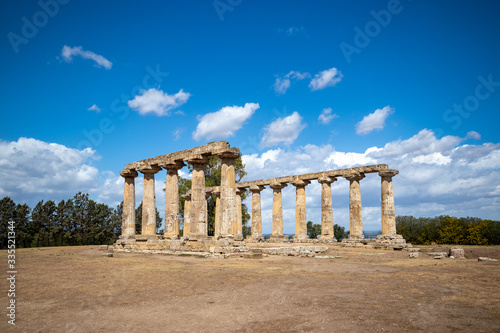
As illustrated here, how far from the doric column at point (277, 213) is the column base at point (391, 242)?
11664 millimetres

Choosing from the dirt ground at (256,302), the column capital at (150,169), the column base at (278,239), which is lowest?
the column base at (278,239)

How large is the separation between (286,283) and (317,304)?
309 cm

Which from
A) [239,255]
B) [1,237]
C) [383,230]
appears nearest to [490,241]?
[383,230]

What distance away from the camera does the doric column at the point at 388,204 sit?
104ft

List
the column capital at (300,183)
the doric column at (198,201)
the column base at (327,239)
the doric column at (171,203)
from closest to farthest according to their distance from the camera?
the doric column at (198,201), the doric column at (171,203), the column base at (327,239), the column capital at (300,183)

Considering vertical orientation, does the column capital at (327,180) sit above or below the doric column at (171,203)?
above

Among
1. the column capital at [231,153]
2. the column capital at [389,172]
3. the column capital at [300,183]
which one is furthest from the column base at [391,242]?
the column capital at [231,153]

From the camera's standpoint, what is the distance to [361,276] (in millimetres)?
12719

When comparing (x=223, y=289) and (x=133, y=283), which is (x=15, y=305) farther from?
(x=223, y=289)

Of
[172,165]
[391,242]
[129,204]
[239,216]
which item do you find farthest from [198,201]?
[391,242]

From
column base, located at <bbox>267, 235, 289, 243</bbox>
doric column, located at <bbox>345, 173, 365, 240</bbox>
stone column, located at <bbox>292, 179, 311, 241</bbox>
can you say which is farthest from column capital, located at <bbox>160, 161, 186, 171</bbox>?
doric column, located at <bbox>345, 173, 365, 240</bbox>

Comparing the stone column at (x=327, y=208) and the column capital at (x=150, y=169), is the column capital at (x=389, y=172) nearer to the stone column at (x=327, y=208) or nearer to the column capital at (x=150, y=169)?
the stone column at (x=327, y=208)

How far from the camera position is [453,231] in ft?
130

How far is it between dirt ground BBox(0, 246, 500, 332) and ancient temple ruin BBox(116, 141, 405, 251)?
36.9 feet
